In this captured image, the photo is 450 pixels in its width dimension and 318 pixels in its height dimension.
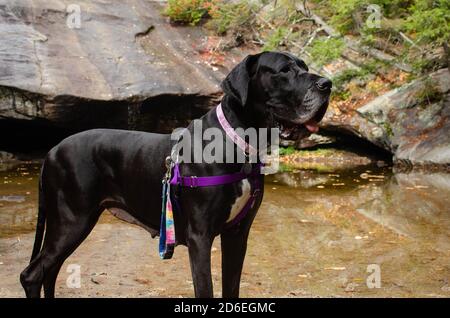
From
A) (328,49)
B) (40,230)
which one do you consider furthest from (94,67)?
(40,230)

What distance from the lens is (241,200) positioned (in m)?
3.44

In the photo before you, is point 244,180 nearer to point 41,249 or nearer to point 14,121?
point 41,249

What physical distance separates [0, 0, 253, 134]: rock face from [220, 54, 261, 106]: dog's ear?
897 centimetres

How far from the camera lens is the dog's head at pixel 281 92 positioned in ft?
11.0

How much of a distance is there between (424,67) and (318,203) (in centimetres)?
522

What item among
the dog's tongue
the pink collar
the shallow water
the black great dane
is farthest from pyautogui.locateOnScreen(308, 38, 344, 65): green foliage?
the pink collar

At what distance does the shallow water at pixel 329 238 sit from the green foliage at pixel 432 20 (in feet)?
8.03

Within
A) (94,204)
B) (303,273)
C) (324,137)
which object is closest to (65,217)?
(94,204)

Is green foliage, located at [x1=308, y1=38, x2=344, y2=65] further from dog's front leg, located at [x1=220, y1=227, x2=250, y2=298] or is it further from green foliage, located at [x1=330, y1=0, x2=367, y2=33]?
dog's front leg, located at [x1=220, y1=227, x2=250, y2=298]

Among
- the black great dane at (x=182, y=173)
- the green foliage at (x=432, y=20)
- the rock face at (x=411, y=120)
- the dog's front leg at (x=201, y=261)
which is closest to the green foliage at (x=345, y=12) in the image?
the green foliage at (x=432, y=20)

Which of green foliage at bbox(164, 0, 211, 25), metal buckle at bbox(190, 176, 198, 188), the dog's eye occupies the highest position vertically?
the dog's eye

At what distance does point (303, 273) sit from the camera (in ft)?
16.9

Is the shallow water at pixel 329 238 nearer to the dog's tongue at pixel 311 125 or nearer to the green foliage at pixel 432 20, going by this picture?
the dog's tongue at pixel 311 125

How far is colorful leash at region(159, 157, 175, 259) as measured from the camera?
3541 millimetres
